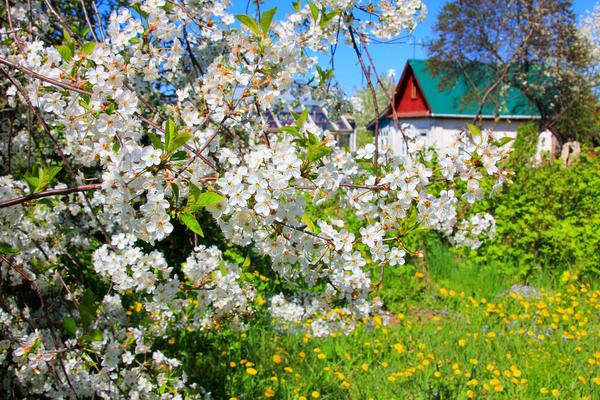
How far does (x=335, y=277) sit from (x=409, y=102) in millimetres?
18758

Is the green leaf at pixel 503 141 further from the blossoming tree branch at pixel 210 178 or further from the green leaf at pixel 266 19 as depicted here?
the green leaf at pixel 266 19

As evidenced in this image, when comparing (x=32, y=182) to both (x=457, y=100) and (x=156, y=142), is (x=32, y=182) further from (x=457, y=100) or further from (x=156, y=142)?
(x=457, y=100)

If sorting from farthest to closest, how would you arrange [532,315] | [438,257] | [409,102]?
[409,102] → [438,257] → [532,315]

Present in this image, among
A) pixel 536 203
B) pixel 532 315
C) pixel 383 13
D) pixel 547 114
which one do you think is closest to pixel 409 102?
pixel 547 114

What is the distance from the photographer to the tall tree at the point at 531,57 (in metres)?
15.7

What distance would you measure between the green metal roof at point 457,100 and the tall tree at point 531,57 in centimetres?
44

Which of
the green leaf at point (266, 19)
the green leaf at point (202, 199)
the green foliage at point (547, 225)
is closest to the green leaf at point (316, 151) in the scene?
the green leaf at point (202, 199)

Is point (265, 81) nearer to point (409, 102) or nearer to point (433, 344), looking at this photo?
point (433, 344)

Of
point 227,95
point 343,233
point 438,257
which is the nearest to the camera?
point 343,233

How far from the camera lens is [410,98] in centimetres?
1934

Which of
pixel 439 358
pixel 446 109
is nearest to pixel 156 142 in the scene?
pixel 439 358

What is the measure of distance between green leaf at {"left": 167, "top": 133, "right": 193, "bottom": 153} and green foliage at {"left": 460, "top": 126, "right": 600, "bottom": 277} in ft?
13.8

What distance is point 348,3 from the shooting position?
6.02ft

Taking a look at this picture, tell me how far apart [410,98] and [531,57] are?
4.79 m
